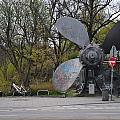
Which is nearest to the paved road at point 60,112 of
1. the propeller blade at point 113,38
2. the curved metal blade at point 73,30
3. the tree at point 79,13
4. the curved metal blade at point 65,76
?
the curved metal blade at point 65,76

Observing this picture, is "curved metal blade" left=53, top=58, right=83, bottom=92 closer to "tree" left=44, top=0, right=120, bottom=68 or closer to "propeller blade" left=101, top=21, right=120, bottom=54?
"propeller blade" left=101, top=21, right=120, bottom=54

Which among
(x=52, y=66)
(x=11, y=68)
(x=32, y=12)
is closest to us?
(x=32, y=12)

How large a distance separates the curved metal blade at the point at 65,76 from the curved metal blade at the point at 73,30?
219 centimetres

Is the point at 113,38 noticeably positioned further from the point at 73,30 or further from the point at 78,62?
the point at 78,62

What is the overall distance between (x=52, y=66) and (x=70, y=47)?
2923mm

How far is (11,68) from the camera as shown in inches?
2186

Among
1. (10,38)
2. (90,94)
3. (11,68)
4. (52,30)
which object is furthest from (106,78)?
(11,68)

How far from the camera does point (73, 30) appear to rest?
3572cm

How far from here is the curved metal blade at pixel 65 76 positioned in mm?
34719

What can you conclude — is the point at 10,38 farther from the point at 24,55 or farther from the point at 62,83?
the point at 62,83

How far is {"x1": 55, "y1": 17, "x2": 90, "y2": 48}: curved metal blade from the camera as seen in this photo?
116ft

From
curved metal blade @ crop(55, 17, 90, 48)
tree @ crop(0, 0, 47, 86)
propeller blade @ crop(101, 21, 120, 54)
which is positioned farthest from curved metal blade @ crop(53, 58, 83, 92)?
tree @ crop(0, 0, 47, 86)

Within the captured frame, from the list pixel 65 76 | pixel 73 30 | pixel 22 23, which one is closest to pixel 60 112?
pixel 65 76

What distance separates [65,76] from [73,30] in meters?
3.95
